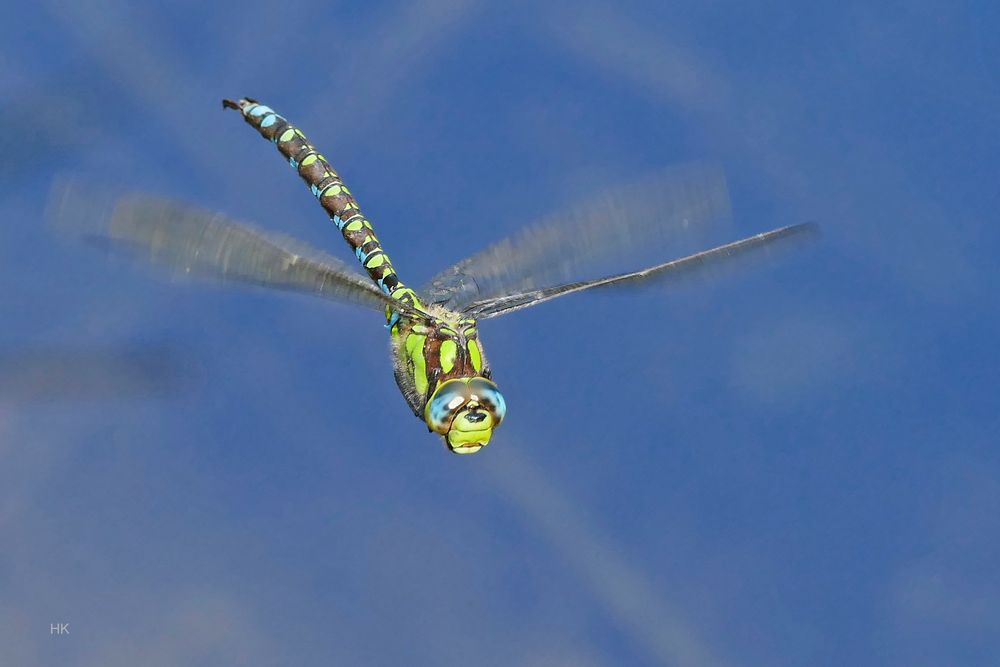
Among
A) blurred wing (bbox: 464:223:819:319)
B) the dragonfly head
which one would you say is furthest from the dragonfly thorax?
blurred wing (bbox: 464:223:819:319)

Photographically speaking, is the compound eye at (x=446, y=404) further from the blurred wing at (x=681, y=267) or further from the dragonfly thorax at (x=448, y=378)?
the blurred wing at (x=681, y=267)

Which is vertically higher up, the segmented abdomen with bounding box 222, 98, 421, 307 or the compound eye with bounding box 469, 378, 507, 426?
the segmented abdomen with bounding box 222, 98, 421, 307

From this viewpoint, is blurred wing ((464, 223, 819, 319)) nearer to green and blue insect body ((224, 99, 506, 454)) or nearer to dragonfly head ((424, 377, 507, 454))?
green and blue insect body ((224, 99, 506, 454))

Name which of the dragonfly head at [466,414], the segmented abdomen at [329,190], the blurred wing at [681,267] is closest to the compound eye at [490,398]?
the dragonfly head at [466,414]

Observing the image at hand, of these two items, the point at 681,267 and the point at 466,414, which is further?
the point at 681,267

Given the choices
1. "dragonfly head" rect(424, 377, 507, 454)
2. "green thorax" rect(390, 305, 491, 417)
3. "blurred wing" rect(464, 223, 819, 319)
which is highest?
"blurred wing" rect(464, 223, 819, 319)

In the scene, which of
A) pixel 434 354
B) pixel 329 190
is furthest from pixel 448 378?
pixel 329 190

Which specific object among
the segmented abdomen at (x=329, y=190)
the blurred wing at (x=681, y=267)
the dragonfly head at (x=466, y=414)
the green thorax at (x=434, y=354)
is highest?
the segmented abdomen at (x=329, y=190)

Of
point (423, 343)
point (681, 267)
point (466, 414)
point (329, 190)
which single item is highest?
point (329, 190)

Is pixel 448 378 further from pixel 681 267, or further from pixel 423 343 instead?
pixel 681 267
